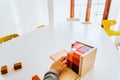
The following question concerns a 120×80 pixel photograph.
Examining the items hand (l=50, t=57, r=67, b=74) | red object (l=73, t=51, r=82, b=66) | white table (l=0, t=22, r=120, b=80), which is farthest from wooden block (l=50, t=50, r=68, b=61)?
red object (l=73, t=51, r=82, b=66)

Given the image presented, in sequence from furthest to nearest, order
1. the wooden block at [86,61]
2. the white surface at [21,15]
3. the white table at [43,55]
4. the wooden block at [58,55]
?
1. the white surface at [21,15]
2. the wooden block at [58,55]
3. the white table at [43,55]
4. the wooden block at [86,61]

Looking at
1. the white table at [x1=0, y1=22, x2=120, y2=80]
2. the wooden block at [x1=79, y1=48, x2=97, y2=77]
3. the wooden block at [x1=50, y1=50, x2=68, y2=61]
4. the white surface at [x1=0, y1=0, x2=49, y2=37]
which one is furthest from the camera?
the white surface at [x1=0, y1=0, x2=49, y2=37]

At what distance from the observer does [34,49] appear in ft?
3.92

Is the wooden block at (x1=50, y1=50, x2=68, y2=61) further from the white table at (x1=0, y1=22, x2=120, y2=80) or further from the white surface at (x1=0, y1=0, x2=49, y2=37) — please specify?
the white surface at (x1=0, y1=0, x2=49, y2=37)

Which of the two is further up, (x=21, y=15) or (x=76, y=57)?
(x=21, y=15)

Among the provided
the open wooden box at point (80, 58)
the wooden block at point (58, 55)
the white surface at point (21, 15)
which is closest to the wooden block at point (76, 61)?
the open wooden box at point (80, 58)

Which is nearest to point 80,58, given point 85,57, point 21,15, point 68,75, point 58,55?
point 85,57

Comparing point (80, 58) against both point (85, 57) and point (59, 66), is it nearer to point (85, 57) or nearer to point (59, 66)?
point (85, 57)

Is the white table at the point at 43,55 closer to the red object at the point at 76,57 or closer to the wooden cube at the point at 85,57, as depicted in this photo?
the wooden cube at the point at 85,57

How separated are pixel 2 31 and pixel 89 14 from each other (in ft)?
8.28

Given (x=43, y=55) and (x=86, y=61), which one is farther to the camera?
(x=43, y=55)

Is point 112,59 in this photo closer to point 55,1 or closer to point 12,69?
point 12,69

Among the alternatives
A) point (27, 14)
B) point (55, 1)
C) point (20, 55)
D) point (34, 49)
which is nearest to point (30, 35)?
point (34, 49)

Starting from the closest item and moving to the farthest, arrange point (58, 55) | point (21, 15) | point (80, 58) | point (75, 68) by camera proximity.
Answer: point (80, 58)
point (75, 68)
point (58, 55)
point (21, 15)
